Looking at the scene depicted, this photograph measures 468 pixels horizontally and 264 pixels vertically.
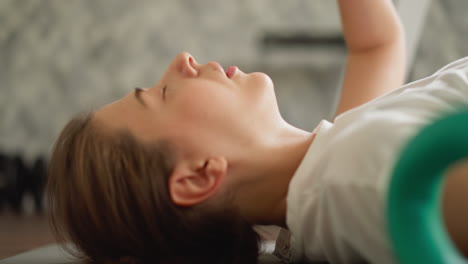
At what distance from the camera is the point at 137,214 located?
0.58m

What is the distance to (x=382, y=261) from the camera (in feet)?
1.46

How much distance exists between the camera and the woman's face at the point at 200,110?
0.59m

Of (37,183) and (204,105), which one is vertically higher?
(204,105)

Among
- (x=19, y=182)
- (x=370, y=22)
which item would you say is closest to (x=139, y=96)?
(x=370, y=22)

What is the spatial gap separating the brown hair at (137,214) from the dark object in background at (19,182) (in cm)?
116

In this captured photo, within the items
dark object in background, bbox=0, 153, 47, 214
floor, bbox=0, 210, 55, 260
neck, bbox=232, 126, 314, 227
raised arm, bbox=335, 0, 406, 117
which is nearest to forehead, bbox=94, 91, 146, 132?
neck, bbox=232, 126, 314, 227

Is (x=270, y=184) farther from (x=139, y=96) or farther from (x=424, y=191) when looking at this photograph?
(x=424, y=191)

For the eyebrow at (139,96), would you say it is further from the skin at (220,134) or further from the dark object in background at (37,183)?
the dark object in background at (37,183)

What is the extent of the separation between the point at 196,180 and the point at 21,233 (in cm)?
66

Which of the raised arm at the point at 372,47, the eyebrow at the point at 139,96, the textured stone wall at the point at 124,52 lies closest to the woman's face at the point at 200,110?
the eyebrow at the point at 139,96

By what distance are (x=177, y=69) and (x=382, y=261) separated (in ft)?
1.23

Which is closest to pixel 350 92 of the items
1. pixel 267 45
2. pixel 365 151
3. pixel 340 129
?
pixel 340 129

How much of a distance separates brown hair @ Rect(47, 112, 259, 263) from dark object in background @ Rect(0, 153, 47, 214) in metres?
1.16

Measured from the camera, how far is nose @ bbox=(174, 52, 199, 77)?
2.13ft
